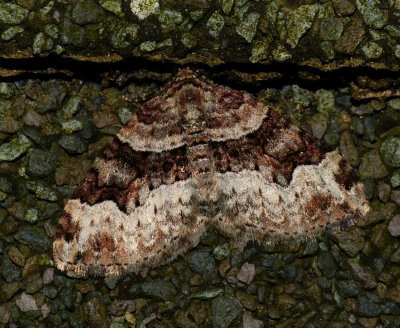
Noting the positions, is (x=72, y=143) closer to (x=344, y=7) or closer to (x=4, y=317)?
(x=4, y=317)

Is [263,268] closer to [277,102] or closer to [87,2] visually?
[277,102]

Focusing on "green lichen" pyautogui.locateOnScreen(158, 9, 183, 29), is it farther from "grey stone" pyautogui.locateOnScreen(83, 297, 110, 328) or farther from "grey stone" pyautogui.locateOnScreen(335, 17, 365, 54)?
"grey stone" pyautogui.locateOnScreen(83, 297, 110, 328)

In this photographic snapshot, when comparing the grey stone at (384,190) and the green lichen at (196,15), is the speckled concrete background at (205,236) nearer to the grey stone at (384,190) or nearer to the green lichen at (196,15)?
the grey stone at (384,190)

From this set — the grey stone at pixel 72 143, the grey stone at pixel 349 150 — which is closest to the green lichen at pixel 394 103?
the grey stone at pixel 349 150

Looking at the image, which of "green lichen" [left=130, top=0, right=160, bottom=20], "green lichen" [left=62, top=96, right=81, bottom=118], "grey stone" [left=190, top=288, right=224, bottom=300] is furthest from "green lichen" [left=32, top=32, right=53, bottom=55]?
"grey stone" [left=190, top=288, right=224, bottom=300]

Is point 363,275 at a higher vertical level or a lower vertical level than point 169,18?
lower

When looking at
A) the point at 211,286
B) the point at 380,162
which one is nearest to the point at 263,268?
the point at 211,286

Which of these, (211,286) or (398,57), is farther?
(211,286)

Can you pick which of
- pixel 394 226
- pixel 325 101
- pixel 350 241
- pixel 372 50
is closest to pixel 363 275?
pixel 350 241
